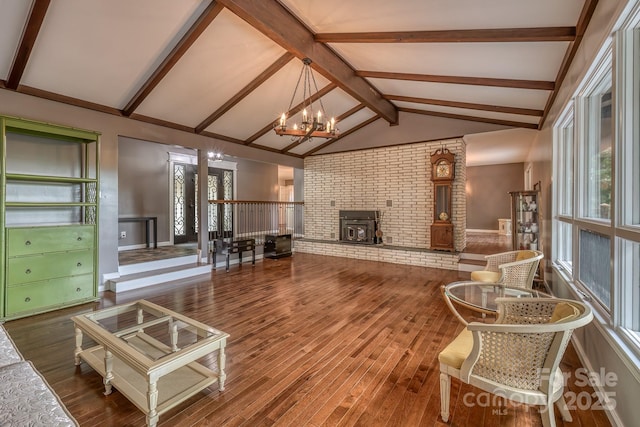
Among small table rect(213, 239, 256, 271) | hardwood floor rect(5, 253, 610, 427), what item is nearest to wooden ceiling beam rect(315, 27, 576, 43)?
hardwood floor rect(5, 253, 610, 427)

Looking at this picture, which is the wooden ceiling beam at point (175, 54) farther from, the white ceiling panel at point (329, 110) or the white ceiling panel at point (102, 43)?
the white ceiling panel at point (329, 110)

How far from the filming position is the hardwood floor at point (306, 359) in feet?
5.93

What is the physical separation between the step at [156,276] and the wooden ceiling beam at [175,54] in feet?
8.70

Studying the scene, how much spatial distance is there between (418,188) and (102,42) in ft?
19.8

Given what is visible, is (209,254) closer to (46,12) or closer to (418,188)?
(46,12)

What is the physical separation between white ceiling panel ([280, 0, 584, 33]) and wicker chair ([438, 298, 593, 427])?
2345 mm

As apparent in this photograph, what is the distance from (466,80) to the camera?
3869 millimetres

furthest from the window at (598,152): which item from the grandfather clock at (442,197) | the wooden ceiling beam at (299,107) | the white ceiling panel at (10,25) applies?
the white ceiling panel at (10,25)

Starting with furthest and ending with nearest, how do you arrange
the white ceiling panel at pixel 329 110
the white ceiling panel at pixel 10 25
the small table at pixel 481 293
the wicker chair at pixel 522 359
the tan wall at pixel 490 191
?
the tan wall at pixel 490 191, the white ceiling panel at pixel 329 110, the white ceiling panel at pixel 10 25, the small table at pixel 481 293, the wicker chair at pixel 522 359

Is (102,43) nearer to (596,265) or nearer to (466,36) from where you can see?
(466,36)

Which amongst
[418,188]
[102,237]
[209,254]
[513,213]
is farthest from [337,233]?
[102,237]

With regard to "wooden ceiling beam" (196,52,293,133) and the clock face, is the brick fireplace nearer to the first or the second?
the clock face

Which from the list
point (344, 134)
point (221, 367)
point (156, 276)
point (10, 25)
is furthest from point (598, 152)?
point (156, 276)

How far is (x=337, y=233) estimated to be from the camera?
786 cm
